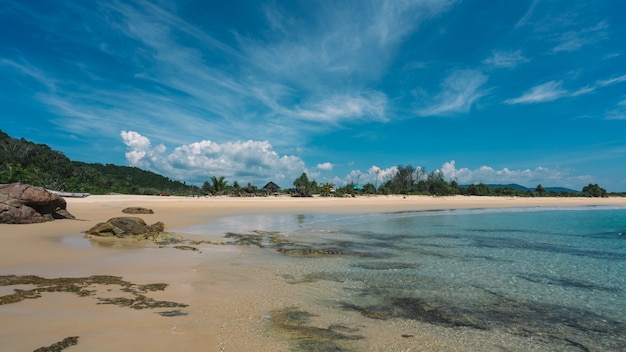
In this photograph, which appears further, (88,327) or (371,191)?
(371,191)

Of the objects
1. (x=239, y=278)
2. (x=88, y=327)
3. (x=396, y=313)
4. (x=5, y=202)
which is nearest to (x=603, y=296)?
(x=396, y=313)

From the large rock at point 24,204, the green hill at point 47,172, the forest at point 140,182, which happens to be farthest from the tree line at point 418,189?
the large rock at point 24,204

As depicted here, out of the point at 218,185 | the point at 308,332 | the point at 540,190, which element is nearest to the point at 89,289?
the point at 308,332

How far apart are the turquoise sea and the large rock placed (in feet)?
39.0

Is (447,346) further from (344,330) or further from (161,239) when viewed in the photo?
(161,239)

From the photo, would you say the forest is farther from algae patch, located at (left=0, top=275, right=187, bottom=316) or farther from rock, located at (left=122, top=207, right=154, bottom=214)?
algae patch, located at (left=0, top=275, right=187, bottom=316)

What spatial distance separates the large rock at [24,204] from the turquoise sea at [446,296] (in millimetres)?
11896

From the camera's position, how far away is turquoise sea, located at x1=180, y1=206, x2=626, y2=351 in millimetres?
5137

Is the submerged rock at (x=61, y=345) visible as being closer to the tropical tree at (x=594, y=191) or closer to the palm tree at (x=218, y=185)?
the palm tree at (x=218, y=185)

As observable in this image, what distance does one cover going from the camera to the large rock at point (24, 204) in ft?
50.0

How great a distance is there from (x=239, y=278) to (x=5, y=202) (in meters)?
14.7

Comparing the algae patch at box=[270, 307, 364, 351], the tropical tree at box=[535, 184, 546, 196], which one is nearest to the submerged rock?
the algae patch at box=[270, 307, 364, 351]

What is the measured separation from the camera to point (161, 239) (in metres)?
14.0

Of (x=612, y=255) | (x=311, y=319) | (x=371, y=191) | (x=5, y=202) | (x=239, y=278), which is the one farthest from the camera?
(x=371, y=191)
